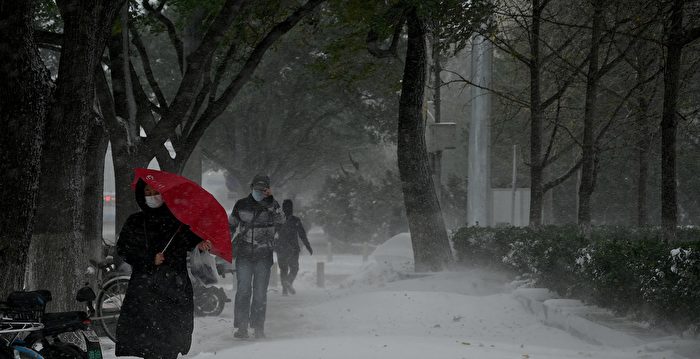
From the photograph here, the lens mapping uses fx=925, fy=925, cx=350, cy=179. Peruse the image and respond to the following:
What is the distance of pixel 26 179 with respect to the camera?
25.0 ft

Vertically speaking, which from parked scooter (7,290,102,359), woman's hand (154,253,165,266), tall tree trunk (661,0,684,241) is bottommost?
parked scooter (7,290,102,359)

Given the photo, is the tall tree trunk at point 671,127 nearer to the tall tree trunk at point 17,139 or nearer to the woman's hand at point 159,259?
the woman's hand at point 159,259

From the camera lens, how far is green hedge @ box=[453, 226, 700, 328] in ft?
28.5

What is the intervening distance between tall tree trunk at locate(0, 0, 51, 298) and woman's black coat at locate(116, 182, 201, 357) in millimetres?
1494

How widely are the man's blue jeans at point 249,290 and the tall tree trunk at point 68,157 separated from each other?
2.38m

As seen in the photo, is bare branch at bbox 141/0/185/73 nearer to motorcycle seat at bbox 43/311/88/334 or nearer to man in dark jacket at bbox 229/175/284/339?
man in dark jacket at bbox 229/175/284/339

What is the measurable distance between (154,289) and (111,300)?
385 centimetres

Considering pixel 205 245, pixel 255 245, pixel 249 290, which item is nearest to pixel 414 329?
pixel 249 290

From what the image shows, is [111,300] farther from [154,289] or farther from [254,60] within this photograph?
[254,60]

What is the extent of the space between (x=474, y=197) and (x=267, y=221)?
9.98 m

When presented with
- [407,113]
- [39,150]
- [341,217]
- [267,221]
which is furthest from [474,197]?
[341,217]

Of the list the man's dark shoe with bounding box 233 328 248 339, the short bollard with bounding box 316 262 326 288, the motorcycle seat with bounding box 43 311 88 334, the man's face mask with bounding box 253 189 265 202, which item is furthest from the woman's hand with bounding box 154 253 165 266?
the short bollard with bounding box 316 262 326 288

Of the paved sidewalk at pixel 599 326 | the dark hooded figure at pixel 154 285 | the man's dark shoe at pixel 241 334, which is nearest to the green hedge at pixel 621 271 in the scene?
the paved sidewalk at pixel 599 326

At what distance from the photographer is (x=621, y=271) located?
10078 millimetres
